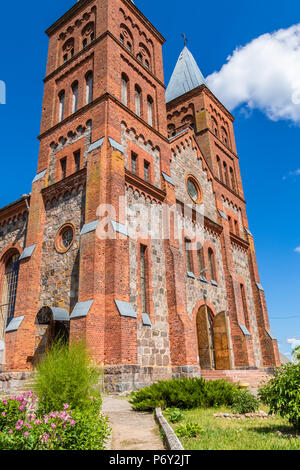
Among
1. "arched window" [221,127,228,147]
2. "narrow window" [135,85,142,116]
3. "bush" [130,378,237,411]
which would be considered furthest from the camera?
"arched window" [221,127,228,147]

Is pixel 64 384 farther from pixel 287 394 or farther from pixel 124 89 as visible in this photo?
pixel 124 89

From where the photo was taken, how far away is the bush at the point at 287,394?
220 inches

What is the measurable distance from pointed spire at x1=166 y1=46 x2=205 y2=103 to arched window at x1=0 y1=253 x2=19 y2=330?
19.5 m

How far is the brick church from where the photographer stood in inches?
531

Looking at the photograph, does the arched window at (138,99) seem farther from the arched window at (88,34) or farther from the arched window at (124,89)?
the arched window at (88,34)

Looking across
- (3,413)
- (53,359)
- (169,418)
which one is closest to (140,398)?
(169,418)

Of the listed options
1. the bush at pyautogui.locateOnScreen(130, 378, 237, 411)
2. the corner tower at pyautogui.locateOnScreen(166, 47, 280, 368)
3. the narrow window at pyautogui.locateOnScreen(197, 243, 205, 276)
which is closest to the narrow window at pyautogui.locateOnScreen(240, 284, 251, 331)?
the corner tower at pyautogui.locateOnScreen(166, 47, 280, 368)

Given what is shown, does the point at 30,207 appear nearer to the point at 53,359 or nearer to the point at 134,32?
the point at 53,359

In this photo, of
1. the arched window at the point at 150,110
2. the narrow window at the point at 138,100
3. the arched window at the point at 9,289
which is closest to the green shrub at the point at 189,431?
the arched window at the point at 9,289

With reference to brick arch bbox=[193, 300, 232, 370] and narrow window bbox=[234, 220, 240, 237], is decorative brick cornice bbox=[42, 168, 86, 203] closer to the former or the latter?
brick arch bbox=[193, 300, 232, 370]

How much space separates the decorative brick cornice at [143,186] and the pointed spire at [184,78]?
50.9ft

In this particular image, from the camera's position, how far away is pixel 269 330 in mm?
24062
